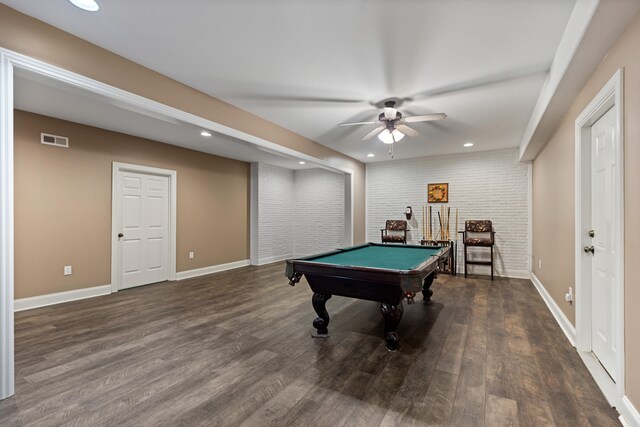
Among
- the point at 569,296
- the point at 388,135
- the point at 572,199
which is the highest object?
the point at 388,135

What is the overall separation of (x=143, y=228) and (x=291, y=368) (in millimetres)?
4028

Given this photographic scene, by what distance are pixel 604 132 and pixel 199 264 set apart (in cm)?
611

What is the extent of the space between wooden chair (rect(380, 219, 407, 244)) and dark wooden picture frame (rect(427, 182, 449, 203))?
80 cm

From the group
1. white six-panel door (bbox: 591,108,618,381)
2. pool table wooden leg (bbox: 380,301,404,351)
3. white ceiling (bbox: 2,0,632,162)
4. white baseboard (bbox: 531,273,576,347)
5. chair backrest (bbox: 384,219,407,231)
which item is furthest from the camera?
chair backrest (bbox: 384,219,407,231)

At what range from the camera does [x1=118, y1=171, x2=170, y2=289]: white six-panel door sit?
15.7 feet

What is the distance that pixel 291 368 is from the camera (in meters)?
2.30

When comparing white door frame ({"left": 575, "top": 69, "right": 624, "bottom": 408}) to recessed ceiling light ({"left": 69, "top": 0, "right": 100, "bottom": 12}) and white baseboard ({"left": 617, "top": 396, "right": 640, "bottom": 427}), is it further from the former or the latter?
recessed ceiling light ({"left": 69, "top": 0, "right": 100, "bottom": 12})

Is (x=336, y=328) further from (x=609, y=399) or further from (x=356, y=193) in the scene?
(x=356, y=193)

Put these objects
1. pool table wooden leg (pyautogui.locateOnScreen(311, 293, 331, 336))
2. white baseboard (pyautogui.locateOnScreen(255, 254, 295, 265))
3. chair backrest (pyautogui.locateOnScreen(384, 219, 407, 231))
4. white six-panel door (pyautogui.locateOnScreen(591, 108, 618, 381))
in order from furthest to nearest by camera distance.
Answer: white baseboard (pyautogui.locateOnScreen(255, 254, 295, 265))
chair backrest (pyautogui.locateOnScreen(384, 219, 407, 231))
pool table wooden leg (pyautogui.locateOnScreen(311, 293, 331, 336))
white six-panel door (pyautogui.locateOnScreen(591, 108, 618, 381))

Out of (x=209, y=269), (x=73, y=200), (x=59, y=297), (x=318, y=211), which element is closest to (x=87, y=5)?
(x=73, y=200)

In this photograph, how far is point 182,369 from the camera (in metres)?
2.30

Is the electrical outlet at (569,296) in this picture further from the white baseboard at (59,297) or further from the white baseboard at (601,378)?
the white baseboard at (59,297)

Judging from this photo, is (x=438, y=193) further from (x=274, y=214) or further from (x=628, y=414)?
(x=628, y=414)

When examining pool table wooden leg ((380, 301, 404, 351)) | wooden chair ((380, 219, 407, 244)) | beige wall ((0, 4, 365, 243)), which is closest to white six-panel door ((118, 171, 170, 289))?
beige wall ((0, 4, 365, 243))
